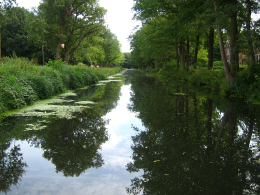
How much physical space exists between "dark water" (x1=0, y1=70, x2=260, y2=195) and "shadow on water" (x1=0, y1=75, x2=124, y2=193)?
0.05ft

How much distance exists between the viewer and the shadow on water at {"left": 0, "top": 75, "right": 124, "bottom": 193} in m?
3.81

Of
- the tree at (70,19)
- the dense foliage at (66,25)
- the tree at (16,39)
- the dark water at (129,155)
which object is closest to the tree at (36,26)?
the dense foliage at (66,25)

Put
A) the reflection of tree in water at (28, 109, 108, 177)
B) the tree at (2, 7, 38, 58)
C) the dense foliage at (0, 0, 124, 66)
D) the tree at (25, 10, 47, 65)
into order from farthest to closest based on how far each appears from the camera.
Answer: the tree at (2, 7, 38, 58), the dense foliage at (0, 0, 124, 66), the tree at (25, 10, 47, 65), the reflection of tree in water at (28, 109, 108, 177)

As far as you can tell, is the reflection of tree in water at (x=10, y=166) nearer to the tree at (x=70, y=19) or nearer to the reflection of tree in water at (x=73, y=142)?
the reflection of tree in water at (x=73, y=142)

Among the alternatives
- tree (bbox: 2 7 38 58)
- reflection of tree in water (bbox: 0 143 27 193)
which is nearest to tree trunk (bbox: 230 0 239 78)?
reflection of tree in water (bbox: 0 143 27 193)

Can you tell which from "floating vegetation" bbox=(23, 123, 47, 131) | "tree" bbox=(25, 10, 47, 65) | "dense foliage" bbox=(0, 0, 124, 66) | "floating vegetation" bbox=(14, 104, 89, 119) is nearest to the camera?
"floating vegetation" bbox=(23, 123, 47, 131)

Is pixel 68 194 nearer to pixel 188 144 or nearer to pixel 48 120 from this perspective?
pixel 188 144

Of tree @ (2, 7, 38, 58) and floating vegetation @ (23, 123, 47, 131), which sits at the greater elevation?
tree @ (2, 7, 38, 58)

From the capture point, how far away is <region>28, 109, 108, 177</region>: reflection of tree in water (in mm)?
3980

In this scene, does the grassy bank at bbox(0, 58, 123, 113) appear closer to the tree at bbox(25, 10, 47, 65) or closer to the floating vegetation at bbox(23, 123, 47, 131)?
the floating vegetation at bbox(23, 123, 47, 131)

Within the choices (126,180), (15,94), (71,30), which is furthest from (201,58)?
(126,180)

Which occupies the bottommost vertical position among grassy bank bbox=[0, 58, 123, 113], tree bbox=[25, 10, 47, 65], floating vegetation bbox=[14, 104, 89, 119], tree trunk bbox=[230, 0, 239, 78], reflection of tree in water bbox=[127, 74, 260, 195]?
reflection of tree in water bbox=[127, 74, 260, 195]

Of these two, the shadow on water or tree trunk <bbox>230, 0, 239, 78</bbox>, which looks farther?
tree trunk <bbox>230, 0, 239, 78</bbox>

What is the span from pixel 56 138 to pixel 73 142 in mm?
527
